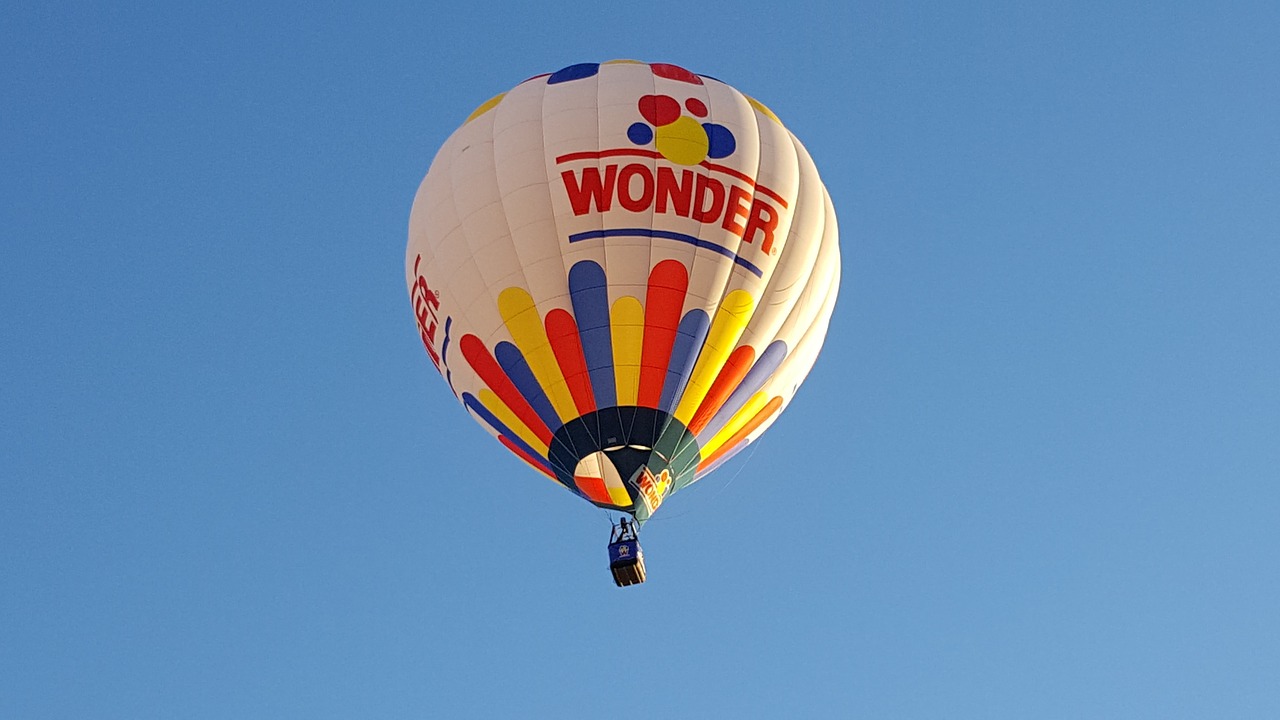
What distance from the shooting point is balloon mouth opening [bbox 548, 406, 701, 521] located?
63.3ft

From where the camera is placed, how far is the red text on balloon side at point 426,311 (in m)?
20.5

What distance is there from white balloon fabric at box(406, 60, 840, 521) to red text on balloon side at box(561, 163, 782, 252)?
0.06ft

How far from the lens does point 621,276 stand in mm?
19422

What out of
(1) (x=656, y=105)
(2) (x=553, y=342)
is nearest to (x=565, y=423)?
(2) (x=553, y=342)

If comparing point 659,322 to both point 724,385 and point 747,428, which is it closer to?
point 724,385

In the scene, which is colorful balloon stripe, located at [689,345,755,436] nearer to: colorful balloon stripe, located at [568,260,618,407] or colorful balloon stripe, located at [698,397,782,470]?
colorful balloon stripe, located at [698,397,782,470]

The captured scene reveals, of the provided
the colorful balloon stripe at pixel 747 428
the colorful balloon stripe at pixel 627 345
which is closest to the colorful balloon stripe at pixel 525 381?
the colorful balloon stripe at pixel 627 345

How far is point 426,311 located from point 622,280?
2443 mm

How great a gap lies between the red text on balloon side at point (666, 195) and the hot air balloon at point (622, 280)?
0.02 metres

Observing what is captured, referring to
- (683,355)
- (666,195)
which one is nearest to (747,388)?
(683,355)

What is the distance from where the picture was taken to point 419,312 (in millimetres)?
20906

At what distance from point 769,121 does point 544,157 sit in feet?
8.66

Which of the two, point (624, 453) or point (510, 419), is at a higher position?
point (510, 419)

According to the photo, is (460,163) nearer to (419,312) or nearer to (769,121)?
(419,312)
